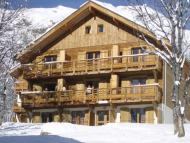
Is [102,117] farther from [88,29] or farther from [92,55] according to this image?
[88,29]

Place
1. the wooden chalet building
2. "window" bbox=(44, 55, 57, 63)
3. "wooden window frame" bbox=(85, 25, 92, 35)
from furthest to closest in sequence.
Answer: "window" bbox=(44, 55, 57, 63)
"wooden window frame" bbox=(85, 25, 92, 35)
the wooden chalet building

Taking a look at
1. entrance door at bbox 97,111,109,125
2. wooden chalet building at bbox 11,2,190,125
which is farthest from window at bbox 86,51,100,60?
entrance door at bbox 97,111,109,125

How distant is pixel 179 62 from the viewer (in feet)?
84.1

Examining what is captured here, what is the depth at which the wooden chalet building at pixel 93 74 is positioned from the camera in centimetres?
3859

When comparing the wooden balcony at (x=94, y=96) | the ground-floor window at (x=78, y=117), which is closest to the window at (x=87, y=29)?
the wooden balcony at (x=94, y=96)

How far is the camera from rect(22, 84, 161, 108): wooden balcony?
3756 cm

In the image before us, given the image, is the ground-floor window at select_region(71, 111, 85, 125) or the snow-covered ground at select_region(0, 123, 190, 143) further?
the ground-floor window at select_region(71, 111, 85, 125)

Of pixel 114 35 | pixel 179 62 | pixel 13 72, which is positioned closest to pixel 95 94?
pixel 114 35

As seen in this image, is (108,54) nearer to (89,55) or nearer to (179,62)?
(89,55)

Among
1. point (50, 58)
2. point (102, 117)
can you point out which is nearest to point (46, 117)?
point (50, 58)

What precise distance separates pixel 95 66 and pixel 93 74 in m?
0.72

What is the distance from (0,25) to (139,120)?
13.4m

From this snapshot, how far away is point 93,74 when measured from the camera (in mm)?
40875

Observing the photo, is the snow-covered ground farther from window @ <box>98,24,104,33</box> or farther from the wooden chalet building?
window @ <box>98,24,104,33</box>
